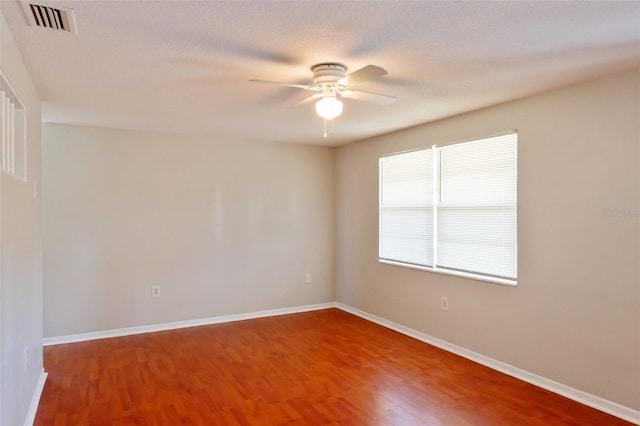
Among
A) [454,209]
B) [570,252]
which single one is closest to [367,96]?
[454,209]

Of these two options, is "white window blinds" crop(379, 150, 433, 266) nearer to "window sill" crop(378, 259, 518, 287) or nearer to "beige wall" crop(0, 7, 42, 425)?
"window sill" crop(378, 259, 518, 287)

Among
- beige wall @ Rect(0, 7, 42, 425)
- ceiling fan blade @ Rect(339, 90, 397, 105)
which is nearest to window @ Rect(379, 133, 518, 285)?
ceiling fan blade @ Rect(339, 90, 397, 105)

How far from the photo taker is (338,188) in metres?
5.77

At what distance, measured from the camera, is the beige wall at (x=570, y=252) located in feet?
8.81

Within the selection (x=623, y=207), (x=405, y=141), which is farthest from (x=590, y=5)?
(x=405, y=141)

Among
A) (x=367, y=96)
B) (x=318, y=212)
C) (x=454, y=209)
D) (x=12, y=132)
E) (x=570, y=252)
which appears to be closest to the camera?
(x=12, y=132)

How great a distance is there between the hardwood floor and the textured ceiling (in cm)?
227

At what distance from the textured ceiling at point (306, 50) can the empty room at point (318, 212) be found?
0.02 meters

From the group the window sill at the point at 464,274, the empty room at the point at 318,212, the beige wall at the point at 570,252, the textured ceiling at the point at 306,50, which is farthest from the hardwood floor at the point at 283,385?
the textured ceiling at the point at 306,50

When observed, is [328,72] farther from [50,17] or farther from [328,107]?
[50,17]

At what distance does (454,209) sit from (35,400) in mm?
3733

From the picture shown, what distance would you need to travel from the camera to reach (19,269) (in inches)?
93.1

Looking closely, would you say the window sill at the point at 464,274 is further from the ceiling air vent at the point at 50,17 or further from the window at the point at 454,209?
the ceiling air vent at the point at 50,17

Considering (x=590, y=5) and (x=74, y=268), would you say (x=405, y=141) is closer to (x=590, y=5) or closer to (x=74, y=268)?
(x=590, y=5)
